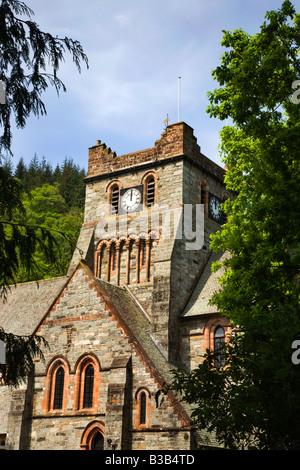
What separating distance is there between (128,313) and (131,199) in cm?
746

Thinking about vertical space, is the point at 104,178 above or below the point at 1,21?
above

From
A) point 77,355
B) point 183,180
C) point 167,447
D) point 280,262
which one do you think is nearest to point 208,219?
point 183,180

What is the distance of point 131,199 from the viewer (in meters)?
31.7

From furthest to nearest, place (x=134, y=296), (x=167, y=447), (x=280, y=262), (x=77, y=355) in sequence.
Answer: (x=134, y=296)
(x=77, y=355)
(x=167, y=447)
(x=280, y=262)

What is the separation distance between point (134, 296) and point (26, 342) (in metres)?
18.5

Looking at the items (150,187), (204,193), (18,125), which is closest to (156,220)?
(150,187)

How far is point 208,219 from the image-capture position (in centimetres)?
3112

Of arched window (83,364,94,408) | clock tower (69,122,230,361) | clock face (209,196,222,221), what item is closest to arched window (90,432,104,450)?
arched window (83,364,94,408)

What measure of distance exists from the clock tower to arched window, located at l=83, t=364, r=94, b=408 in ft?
12.4

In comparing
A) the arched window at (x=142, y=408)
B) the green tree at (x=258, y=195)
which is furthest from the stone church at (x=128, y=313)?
the green tree at (x=258, y=195)

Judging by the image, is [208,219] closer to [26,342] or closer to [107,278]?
[107,278]

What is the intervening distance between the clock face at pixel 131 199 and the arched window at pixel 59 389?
33.5 ft

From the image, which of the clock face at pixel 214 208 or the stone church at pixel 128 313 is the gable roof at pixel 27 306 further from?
the clock face at pixel 214 208

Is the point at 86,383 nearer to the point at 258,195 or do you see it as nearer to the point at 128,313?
the point at 128,313
